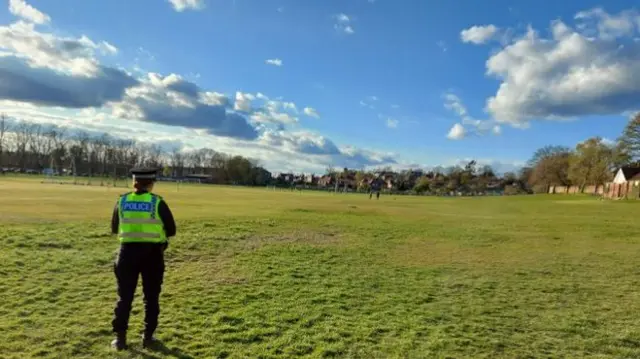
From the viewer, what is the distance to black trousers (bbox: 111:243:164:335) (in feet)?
20.7

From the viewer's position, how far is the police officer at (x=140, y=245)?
6.30 meters

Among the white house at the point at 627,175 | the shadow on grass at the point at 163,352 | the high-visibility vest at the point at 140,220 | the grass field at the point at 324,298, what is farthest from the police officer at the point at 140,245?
the white house at the point at 627,175

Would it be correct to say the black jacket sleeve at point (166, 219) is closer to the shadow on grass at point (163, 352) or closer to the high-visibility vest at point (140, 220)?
the high-visibility vest at point (140, 220)

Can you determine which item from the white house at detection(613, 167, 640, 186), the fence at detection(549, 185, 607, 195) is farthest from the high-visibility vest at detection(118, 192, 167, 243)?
the fence at detection(549, 185, 607, 195)

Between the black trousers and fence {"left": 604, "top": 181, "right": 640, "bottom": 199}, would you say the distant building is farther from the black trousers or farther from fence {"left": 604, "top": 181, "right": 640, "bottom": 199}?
→ the black trousers

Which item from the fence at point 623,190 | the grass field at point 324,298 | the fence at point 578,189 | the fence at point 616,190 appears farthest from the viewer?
the fence at point 578,189

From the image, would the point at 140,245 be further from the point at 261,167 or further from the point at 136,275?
the point at 261,167

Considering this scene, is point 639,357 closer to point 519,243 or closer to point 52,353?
point 52,353

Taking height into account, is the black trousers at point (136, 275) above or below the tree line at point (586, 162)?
below

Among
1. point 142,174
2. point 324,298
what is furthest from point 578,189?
point 142,174

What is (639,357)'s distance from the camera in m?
6.69

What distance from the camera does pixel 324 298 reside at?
31.0ft

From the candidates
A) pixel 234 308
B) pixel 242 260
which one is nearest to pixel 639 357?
pixel 234 308

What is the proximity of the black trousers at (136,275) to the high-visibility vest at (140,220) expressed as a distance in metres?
0.11
